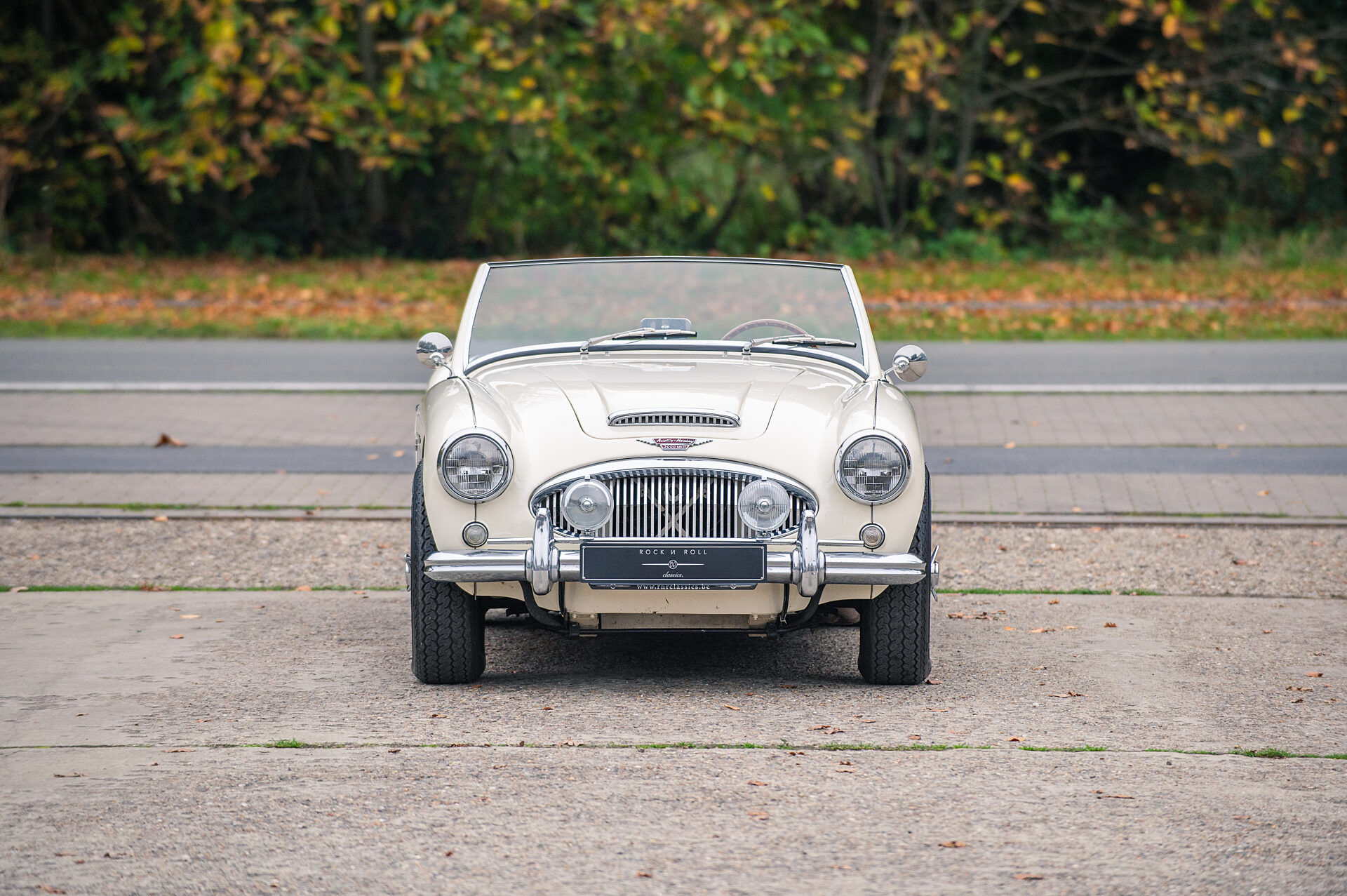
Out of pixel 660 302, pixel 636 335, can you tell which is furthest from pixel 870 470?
pixel 660 302

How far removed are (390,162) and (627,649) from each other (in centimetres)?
1643

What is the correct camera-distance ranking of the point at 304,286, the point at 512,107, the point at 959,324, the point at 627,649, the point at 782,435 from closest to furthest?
the point at 782,435, the point at 627,649, the point at 959,324, the point at 304,286, the point at 512,107

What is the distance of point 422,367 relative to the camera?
46.9ft

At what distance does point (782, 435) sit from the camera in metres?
5.29

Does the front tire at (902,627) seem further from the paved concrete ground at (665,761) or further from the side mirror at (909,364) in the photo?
the side mirror at (909,364)

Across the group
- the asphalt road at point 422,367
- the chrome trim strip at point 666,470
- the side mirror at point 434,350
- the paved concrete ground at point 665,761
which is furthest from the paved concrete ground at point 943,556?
the asphalt road at point 422,367

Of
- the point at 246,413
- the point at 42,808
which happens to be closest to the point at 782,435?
the point at 42,808

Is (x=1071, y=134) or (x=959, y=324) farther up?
(x=1071, y=134)

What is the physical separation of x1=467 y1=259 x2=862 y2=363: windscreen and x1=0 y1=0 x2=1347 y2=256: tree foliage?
14.1 m

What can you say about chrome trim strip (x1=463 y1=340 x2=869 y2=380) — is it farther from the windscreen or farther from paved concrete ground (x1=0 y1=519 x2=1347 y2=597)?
paved concrete ground (x1=0 y1=519 x2=1347 y2=597)

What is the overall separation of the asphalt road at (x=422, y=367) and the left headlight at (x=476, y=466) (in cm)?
802

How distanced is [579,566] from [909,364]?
165 centimetres

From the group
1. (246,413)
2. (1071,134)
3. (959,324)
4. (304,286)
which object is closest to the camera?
(246,413)

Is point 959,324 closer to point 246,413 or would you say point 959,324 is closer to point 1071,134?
point 246,413
